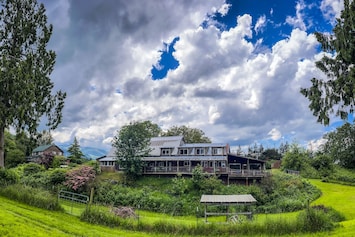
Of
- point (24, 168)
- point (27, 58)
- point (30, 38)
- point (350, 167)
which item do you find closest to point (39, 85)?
point (27, 58)

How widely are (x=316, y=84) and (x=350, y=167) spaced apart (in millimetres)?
47025

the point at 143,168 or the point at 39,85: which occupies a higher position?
the point at 39,85

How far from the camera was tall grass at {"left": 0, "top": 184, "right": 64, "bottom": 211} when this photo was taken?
51.6ft

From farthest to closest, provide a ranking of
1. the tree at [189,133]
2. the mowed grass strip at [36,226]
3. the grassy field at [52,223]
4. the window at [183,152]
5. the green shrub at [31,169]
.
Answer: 1. the tree at [189,133]
2. the window at [183,152]
3. the green shrub at [31,169]
4. the grassy field at [52,223]
5. the mowed grass strip at [36,226]

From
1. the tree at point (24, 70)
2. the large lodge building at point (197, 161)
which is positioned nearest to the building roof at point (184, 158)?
the large lodge building at point (197, 161)

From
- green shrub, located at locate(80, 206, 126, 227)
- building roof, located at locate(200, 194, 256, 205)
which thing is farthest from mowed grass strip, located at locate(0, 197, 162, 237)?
building roof, located at locate(200, 194, 256, 205)

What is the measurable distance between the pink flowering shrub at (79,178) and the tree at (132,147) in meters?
5.44

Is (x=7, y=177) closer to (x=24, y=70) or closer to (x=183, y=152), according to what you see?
(x=24, y=70)

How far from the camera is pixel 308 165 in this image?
45688 mm

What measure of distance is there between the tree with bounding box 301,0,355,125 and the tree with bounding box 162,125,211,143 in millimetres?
46070

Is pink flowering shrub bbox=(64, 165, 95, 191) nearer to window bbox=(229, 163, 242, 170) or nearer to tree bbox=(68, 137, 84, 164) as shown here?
tree bbox=(68, 137, 84, 164)

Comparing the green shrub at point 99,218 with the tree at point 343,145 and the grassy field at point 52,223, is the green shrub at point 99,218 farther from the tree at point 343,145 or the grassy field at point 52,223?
the tree at point 343,145

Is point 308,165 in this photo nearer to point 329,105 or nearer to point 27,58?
point 329,105

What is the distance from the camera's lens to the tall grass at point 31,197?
1574cm
